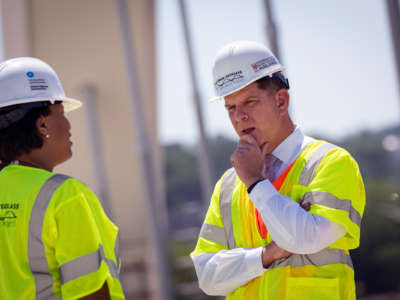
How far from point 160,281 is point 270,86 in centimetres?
1008

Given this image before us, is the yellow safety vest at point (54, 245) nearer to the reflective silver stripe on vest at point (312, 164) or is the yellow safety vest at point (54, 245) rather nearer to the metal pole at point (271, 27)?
the reflective silver stripe on vest at point (312, 164)

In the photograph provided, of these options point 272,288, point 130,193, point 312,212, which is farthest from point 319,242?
point 130,193

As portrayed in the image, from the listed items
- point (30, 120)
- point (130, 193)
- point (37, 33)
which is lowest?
→ point (130, 193)

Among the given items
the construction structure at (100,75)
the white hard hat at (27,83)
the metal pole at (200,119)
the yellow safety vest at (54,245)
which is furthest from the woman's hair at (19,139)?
the construction structure at (100,75)

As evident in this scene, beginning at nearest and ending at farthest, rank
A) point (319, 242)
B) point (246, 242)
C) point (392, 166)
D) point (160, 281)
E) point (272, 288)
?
point (319, 242) → point (272, 288) → point (246, 242) → point (160, 281) → point (392, 166)

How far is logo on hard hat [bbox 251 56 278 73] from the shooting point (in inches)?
118

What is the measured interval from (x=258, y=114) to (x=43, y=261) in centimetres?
128

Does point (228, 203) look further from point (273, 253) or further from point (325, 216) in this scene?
point (325, 216)

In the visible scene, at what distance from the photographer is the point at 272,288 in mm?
2719

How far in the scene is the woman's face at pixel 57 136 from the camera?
117 inches

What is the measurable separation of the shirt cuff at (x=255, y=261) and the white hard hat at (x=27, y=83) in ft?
4.26

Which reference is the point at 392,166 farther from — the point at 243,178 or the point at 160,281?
the point at 243,178

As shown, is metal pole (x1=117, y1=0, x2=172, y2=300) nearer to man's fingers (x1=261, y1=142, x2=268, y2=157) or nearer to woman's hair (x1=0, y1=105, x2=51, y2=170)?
woman's hair (x1=0, y1=105, x2=51, y2=170)

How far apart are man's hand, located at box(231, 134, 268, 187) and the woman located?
69 centimetres
